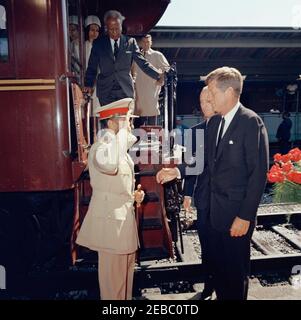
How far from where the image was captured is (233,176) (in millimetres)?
2445

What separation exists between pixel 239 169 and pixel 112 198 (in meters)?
1.04

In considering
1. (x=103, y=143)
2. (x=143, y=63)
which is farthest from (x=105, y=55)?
(x=103, y=143)

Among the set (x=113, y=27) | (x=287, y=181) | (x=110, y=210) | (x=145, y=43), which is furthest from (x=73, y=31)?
(x=287, y=181)

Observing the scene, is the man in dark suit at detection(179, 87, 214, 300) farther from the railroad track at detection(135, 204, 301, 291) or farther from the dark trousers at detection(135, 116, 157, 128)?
the dark trousers at detection(135, 116, 157, 128)

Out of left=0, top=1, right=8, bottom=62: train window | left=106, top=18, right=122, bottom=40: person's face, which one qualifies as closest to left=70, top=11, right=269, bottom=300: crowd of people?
left=0, top=1, right=8, bottom=62: train window

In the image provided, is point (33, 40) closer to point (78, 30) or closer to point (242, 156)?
point (78, 30)

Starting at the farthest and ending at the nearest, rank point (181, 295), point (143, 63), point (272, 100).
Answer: point (272, 100), point (143, 63), point (181, 295)

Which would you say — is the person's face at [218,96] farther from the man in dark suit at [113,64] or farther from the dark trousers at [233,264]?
the man in dark suit at [113,64]

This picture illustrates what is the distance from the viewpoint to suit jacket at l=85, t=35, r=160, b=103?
393 centimetres

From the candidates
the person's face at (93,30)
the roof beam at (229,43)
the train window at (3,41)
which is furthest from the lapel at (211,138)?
the roof beam at (229,43)

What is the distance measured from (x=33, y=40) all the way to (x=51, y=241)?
2.25 metres

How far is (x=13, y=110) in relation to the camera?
305cm

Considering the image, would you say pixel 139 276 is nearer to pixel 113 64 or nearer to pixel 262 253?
pixel 262 253

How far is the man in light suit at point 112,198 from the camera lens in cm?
248
